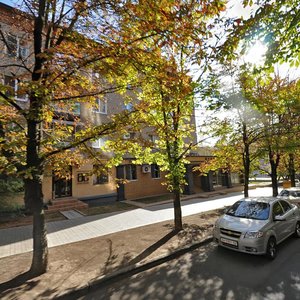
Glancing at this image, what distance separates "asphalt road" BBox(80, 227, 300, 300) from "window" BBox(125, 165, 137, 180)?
13.6m

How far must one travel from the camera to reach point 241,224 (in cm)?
633

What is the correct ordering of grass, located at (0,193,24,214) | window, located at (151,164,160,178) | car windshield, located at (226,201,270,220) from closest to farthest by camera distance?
car windshield, located at (226,201,270,220) < grass, located at (0,193,24,214) < window, located at (151,164,160,178)

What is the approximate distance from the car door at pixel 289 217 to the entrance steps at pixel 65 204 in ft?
40.0

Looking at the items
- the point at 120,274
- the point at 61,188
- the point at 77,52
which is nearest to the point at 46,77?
the point at 77,52

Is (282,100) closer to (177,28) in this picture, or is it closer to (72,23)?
(177,28)

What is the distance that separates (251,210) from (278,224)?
0.84 m

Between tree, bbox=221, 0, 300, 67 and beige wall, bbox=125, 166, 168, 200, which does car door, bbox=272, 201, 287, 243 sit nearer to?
tree, bbox=221, 0, 300, 67

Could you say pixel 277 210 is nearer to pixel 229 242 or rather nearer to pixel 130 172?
pixel 229 242

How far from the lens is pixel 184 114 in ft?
29.5

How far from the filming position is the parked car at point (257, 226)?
589cm

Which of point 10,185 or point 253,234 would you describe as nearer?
point 253,234

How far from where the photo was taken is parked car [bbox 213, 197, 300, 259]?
5891mm

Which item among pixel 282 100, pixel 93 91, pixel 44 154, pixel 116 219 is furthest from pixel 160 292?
pixel 282 100

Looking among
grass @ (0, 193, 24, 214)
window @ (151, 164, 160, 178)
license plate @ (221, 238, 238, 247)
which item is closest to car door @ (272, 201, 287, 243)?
license plate @ (221, 238, 238, 247)
